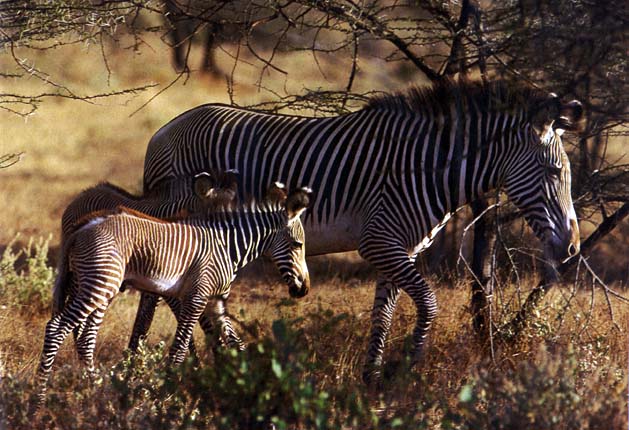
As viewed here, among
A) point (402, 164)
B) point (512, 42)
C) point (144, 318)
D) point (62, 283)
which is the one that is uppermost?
point (512, 42)

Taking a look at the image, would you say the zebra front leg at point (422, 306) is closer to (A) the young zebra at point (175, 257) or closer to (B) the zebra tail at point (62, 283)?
(A) the young zebra at point (175, 257)

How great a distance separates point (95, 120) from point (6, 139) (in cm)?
289

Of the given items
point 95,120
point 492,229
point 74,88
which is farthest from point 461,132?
point 74,88

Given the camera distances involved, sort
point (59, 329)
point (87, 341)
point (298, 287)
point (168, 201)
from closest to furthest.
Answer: point (59, 329) < point (87, 341) < point (298, 287) < point (168, 201)

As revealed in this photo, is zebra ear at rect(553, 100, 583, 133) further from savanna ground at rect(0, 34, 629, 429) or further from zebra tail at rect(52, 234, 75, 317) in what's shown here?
zebra tail at rect(52, 234, 75, 317)

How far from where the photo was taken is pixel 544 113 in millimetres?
7020

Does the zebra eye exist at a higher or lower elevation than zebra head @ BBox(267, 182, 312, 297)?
higher

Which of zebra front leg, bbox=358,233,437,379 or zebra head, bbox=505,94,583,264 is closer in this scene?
zebra head, bbox=505,94,583,264

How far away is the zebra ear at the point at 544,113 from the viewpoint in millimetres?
6918

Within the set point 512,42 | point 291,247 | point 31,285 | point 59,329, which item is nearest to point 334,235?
point 291,247

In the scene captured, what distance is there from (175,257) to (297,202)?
1.06 meters

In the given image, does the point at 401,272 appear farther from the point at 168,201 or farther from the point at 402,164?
the point at 168,201

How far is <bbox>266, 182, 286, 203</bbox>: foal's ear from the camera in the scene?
23.5 feet

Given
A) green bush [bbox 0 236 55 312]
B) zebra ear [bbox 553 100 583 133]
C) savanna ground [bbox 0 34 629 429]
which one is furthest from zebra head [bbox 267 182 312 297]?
green bush [bbox 0 236 55 312]
